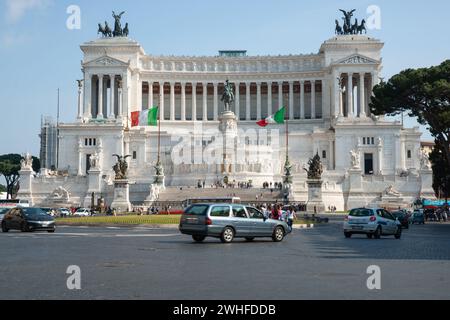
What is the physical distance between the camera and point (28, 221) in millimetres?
37812

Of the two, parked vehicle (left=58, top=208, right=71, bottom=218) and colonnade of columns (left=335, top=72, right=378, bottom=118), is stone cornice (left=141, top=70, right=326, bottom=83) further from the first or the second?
parked vehicle (left=58, top=208, right=71, bottom=218)

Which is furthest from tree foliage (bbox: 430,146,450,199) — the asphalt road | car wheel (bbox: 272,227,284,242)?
the asphalt road

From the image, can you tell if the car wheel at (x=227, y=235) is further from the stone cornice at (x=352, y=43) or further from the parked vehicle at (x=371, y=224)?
the stone cornice at (x=352, y=43)

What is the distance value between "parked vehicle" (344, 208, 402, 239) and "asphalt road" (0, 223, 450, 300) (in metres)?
6.47

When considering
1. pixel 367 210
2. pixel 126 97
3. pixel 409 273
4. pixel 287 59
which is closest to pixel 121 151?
pixel 126 97

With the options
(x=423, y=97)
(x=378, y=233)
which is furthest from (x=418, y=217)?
(x=378, y=233)

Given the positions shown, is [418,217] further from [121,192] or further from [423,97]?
[121,192]

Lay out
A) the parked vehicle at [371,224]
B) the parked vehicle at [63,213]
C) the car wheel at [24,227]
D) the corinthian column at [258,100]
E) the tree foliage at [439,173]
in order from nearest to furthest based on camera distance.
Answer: the parked vehicle at [371,224], the car wheel at [24,227], the parked vehicle at [63,213], the tree foliage at [439,173], the corinthian column at [258,100]

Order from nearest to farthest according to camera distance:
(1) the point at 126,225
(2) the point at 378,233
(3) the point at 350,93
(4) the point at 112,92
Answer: (2) the point at 378,233 < (1) the point at 126,225 < (3) the point at 350,93 < (4) the point at 112,92

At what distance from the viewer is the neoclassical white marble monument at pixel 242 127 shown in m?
83.6

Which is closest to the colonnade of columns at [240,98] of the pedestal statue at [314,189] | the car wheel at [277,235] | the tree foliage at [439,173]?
the tree foliage at [439,173]

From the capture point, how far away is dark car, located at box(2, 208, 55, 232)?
37594mm

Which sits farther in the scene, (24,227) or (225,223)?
(24,227)

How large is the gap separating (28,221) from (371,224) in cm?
1976
